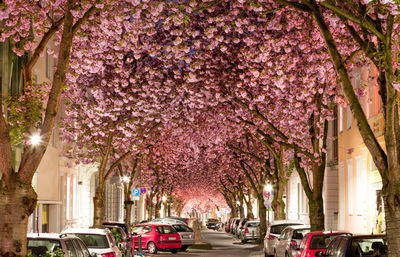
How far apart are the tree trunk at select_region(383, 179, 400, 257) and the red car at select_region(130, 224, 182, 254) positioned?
2474cm

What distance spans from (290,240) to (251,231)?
2510 cm

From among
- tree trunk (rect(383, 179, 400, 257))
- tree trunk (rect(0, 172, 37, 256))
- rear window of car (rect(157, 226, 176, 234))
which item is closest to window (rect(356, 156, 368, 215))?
rear window of car (rect(157, 226, 176, 234))

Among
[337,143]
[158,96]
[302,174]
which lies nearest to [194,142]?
[337,143]

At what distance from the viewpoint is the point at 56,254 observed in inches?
515

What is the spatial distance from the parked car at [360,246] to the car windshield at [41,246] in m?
5.08

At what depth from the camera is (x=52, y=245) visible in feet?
44.1

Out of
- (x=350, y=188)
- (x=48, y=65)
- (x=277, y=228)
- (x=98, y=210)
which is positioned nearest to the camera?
(x=277, y=228)

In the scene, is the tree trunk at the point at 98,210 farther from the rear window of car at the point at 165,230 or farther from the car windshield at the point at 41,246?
the car windshield at the point at 41,246

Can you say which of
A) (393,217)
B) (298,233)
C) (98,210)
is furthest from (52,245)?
(98,210)

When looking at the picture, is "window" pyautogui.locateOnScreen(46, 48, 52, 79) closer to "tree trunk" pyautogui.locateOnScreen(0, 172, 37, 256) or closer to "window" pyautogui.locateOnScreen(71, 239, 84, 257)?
"window" pyautogui.locateOnScreen(71, 239, 84, 257)

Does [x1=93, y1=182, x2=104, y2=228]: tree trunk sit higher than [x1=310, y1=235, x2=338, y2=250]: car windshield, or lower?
higher

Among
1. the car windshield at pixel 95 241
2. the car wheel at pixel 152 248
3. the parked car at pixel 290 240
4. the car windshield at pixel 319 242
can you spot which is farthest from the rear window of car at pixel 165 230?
the car windshield at pixel 319 242

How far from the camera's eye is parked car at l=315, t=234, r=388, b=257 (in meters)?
13.1

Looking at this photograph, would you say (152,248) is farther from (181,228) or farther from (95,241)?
(95,241)
